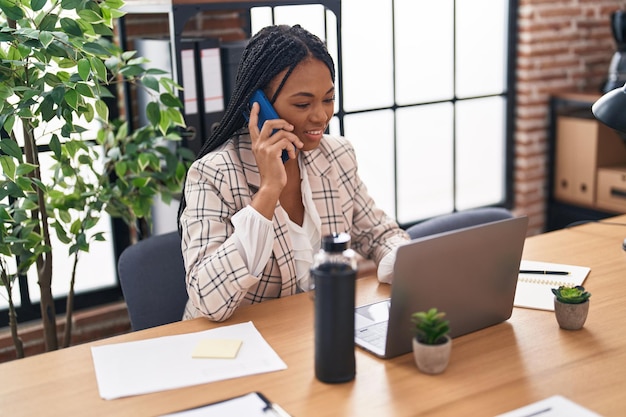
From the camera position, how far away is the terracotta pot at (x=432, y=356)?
1.44m

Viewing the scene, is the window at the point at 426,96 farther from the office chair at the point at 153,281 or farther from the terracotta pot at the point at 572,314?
the terracotta pot at the point at 572,314

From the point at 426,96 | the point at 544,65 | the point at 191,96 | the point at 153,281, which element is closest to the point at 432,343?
the point at 153,281

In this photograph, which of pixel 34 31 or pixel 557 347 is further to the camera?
pixel 34 31

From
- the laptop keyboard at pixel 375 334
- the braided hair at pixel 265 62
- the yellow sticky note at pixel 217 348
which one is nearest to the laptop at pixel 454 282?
the laptop keyboard at pixel 375 334

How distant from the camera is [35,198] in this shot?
241cm

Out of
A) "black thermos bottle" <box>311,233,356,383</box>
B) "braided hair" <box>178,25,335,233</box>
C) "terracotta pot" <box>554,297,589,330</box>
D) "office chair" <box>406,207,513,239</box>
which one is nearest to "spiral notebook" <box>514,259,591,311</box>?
"terracotta pot" <box>554,297,589,330</box>

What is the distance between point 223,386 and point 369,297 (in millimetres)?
540

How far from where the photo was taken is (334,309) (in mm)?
1387

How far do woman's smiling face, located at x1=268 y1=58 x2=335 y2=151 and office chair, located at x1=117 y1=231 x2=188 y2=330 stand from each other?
46 centimetres

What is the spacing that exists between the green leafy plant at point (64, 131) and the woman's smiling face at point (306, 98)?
485mm

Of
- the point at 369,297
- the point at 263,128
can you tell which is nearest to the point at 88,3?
the point at 263,128

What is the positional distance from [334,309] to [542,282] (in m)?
0.76

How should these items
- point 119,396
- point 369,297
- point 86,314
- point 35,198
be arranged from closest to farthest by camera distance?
point 119,396 → point 369,297 → point 35,198 → point 86,314

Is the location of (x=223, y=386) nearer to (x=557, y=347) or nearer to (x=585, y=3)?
(x=557, y=347)
